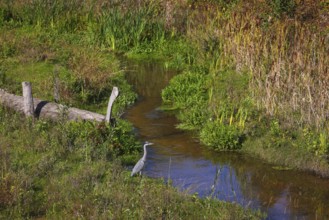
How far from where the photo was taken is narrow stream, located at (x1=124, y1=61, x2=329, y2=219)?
41.7 feet

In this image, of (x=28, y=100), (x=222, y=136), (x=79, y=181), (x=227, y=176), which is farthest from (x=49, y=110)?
(x=227, y=176)

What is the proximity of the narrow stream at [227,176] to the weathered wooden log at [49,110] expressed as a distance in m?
1.33

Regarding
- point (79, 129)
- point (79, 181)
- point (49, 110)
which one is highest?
point (49, 110)

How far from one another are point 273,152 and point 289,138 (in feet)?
1.32

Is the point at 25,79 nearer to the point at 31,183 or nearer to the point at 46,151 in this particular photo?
the point at 46,151

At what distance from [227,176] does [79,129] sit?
278 centimetres

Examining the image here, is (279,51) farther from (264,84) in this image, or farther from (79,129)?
(79,129)

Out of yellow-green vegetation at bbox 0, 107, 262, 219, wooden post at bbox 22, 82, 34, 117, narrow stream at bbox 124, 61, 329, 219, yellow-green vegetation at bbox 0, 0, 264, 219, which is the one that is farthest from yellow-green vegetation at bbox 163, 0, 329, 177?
wooden post at bbox 22, 82, 34, 117

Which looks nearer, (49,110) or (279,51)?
(49,110)

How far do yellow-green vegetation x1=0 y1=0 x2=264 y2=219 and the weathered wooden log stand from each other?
34 centimetres

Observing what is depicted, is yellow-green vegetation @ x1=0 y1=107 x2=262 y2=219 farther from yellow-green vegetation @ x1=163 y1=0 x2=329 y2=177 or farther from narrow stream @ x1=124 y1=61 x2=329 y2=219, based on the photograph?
yellow-green vegetation @ x1=163 y1=0 x2=329 y2=177

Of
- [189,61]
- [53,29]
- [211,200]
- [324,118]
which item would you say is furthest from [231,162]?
[53,29]

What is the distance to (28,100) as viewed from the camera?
15055 mm

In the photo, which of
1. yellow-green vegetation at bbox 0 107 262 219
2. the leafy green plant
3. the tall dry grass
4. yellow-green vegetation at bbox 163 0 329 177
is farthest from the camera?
the tall dry grass
